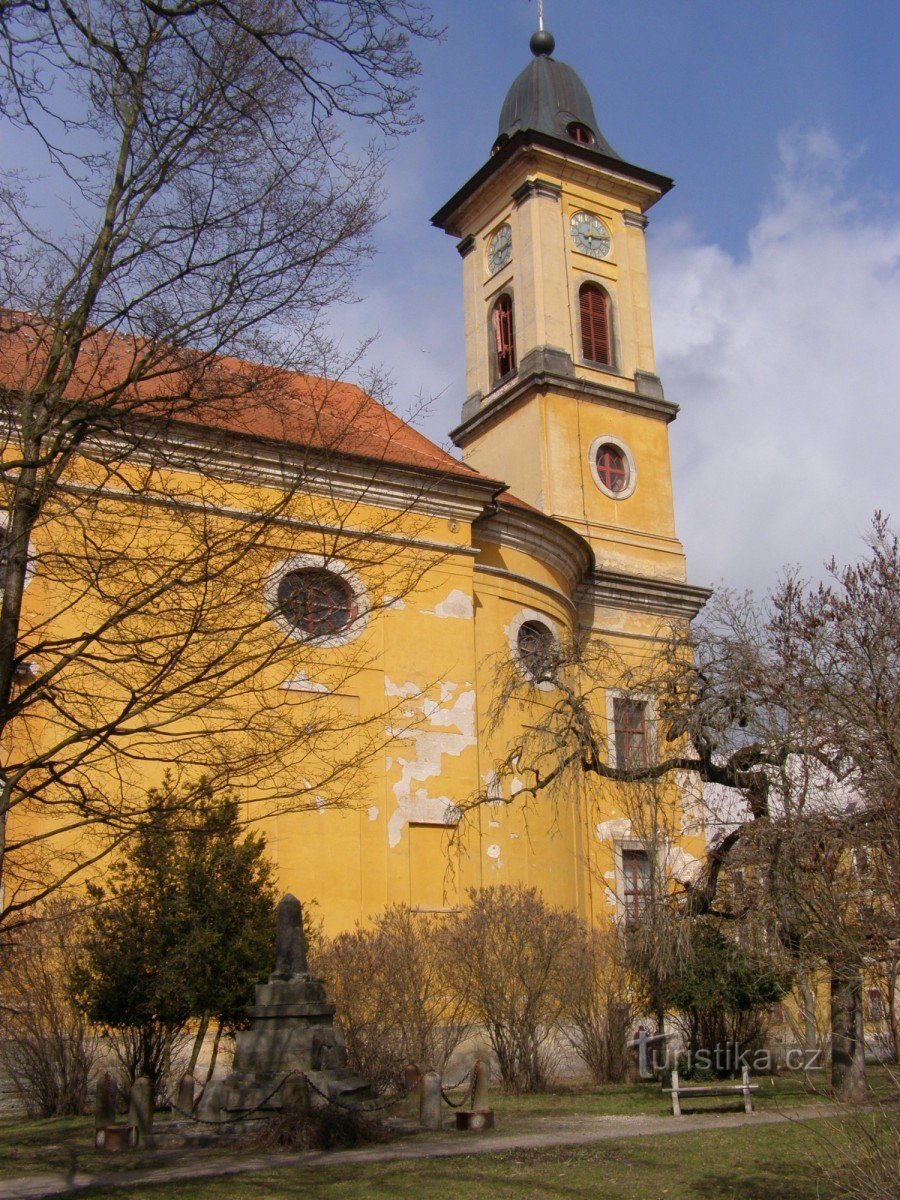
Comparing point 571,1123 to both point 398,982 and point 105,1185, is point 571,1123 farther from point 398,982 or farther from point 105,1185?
point 105,1185

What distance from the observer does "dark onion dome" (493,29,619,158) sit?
3014 cm

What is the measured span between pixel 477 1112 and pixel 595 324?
21036 mm

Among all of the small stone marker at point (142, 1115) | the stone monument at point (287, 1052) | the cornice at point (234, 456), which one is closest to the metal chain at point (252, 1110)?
the stone monument at point (287, 1052)

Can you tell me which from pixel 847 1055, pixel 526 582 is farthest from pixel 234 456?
pixel 526 582

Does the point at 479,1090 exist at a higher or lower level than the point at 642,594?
lower

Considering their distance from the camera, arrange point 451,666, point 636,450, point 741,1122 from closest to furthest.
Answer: point 741,1122
point 451,666
point 636,450

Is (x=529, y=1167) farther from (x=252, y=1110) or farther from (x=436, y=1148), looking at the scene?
(x=252, y=1110)

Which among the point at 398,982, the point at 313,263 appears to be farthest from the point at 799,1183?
the point at 398,982

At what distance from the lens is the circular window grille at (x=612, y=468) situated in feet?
89.7

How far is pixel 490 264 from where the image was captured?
3028cm

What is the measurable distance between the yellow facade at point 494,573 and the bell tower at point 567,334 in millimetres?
56

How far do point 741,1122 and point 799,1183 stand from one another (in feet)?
14.0

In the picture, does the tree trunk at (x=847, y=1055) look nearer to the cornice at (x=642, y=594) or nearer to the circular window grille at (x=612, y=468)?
the cornice at (x=642, y=594)

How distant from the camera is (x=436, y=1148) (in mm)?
10453
